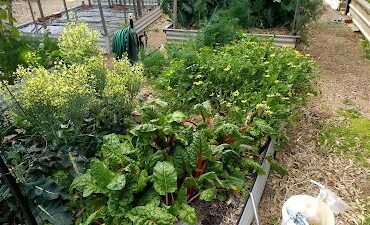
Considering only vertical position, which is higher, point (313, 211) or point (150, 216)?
point (150, 216)

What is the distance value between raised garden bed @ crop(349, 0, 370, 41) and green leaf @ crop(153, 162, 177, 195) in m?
5.16

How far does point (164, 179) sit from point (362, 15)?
5.84m

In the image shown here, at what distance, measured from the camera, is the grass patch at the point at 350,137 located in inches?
131

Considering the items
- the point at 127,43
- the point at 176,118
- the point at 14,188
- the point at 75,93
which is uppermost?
the point at 75,93

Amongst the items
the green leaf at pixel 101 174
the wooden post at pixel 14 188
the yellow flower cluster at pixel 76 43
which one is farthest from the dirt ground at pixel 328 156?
the yellow flower cluster at pixel 76 43

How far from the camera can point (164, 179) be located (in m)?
2.15

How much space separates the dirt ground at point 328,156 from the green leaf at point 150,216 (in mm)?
934

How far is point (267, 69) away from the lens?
352 centimetres

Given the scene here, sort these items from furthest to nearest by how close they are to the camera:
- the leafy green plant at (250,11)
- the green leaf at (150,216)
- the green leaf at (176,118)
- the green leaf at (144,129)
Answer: the leafy green plant at (250,11)
the green leaf at (176,118)
the green leaf at (144,129)
the green leaf at (150,216)

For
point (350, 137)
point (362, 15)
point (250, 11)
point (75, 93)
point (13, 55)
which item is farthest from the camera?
point (362, 15)

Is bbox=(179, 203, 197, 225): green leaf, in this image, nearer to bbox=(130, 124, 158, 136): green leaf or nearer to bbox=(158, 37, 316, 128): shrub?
bbox=(130, 124, 158, 136): green leaf

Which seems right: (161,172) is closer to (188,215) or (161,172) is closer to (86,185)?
(188,215)

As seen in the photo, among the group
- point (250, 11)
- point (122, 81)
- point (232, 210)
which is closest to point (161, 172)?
point (232, 210)

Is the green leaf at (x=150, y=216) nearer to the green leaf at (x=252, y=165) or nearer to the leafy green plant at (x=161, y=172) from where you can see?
the leafy green plant at (x=161, y=172)
